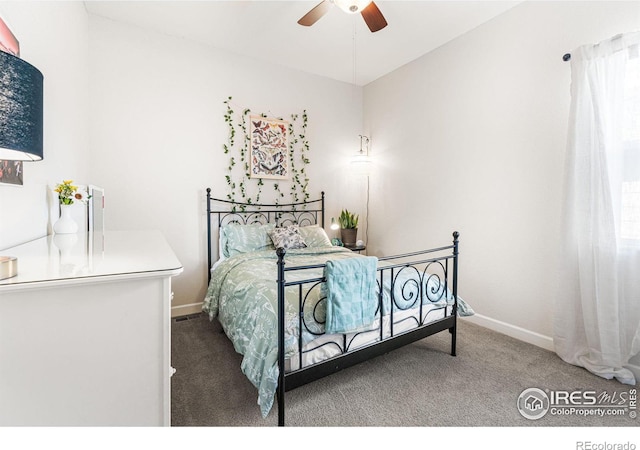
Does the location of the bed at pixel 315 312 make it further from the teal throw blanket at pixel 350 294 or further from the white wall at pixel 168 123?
the white wall at pixel 168 123

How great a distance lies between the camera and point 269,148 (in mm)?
3613

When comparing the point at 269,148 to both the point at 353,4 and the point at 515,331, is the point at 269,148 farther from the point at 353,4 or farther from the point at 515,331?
the point at 515,331

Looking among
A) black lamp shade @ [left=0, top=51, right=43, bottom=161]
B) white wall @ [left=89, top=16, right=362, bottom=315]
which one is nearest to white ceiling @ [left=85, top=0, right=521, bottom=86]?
white wall @ [left=89, top=16, right=362, bottom=315]

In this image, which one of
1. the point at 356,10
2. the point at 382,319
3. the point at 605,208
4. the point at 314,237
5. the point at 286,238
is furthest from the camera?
the point at 314,237

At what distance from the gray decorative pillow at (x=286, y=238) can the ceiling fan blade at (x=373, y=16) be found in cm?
202

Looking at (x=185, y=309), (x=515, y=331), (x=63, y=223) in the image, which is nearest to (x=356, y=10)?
(x=63, y=223)

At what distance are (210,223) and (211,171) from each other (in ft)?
1.90

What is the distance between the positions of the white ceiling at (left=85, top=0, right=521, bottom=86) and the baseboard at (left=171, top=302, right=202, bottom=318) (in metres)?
2.82

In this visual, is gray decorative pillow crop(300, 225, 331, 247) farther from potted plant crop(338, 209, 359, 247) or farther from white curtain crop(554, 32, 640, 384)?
white curtain crop(554, 32, 640, 384)

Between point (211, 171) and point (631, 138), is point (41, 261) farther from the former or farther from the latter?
point (631, 138)

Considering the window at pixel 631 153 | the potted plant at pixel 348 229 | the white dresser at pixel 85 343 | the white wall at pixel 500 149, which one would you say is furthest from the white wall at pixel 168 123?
the window at pixel 631 153

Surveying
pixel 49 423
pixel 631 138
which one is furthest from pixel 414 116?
pixel 49 423

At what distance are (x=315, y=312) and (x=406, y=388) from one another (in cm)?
83

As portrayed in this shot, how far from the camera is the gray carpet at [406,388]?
163 cm
